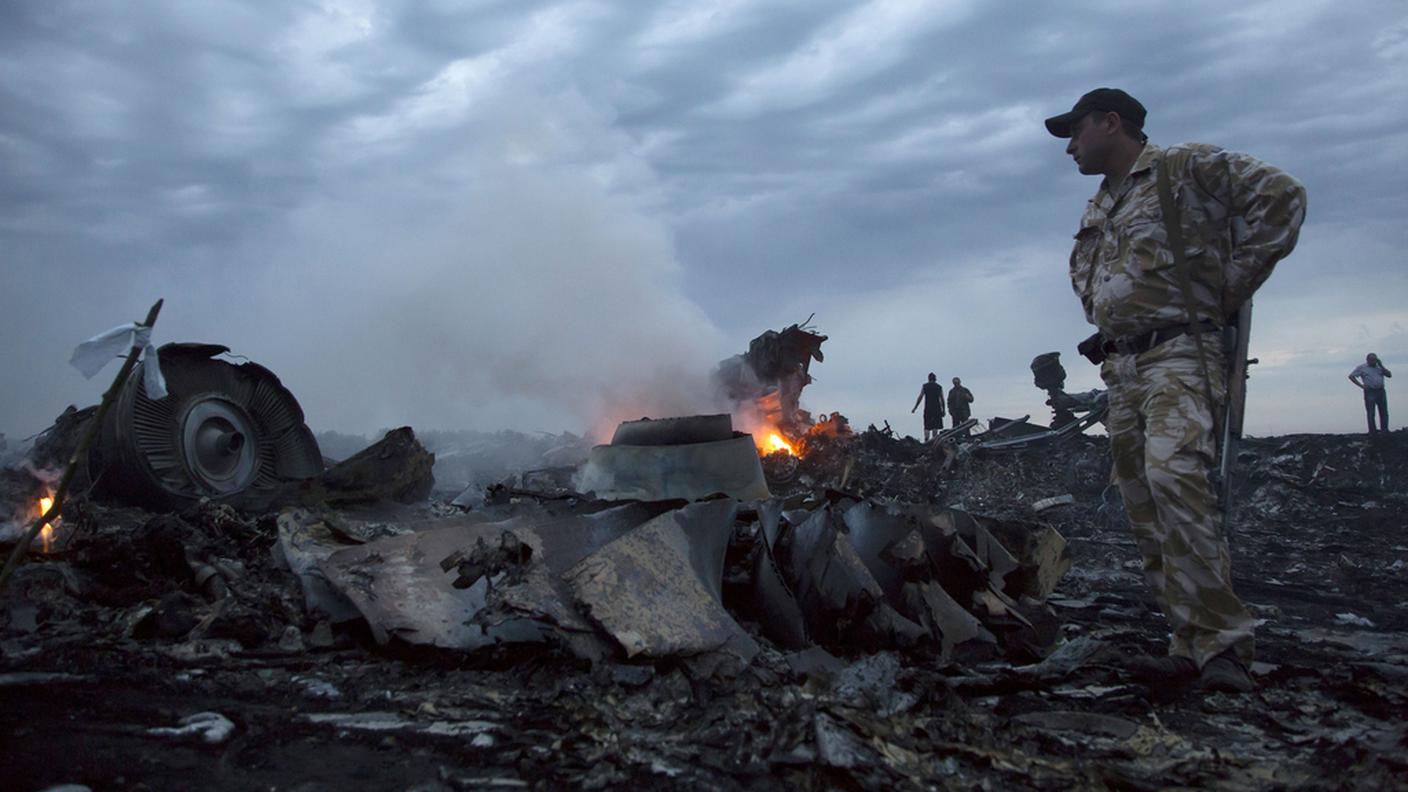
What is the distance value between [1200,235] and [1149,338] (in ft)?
1.55

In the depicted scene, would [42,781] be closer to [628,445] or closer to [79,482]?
[628,445]

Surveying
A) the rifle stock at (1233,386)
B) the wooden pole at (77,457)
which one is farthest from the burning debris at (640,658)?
the rifle stock at (1233,386)

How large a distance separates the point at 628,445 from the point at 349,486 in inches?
102

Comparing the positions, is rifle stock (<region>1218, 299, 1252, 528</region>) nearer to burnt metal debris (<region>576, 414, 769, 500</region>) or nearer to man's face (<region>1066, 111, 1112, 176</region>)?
man's face (<region>1066, 111, 1112, 176</region>)

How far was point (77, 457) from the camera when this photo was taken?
268 centimetres

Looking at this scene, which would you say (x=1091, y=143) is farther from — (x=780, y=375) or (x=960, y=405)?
(x=960, y=405)

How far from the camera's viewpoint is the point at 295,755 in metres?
2.13

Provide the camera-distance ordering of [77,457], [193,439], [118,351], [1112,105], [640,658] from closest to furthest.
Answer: [77,457], [640,658], [118,351], [1112,105], [193,439]

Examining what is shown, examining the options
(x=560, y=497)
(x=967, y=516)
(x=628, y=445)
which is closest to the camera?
(x=967, y=516)

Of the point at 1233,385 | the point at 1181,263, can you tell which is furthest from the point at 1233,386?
the point at 1181,263

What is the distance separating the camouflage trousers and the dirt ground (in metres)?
0.26

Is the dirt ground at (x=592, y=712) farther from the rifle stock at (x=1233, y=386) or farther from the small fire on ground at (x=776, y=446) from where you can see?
the small fire on ground at (x=776, y=446)

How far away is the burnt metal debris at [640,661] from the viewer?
2119 mm

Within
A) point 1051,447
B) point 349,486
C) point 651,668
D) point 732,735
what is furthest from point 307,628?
point 1051,447
